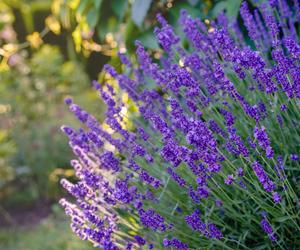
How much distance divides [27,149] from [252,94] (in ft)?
15.3

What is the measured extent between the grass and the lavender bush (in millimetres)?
2056

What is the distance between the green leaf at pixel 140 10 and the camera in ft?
9.18

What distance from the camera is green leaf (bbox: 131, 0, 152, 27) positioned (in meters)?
2.80

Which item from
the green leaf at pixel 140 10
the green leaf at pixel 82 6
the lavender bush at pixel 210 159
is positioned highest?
the green leaf at pixel 82 6

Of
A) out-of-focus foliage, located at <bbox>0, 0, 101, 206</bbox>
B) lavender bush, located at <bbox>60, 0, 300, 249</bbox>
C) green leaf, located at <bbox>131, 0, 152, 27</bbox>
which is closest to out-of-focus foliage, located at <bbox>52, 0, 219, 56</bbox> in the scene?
green leaf, located at <bbox>131, 0, 152, 27</bbox>

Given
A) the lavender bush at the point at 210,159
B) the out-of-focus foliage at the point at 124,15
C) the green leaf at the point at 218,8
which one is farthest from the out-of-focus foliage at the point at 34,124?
the lavender bush at the point at 210,159

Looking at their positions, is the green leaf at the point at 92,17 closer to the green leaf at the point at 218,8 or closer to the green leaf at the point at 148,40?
the green leaf at the point at 148,40

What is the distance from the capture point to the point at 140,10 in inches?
111

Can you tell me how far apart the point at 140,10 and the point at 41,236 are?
8.62 feet

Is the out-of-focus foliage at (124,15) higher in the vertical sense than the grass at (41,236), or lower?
higher

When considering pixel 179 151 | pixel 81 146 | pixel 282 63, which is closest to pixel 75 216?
pixel 81 146

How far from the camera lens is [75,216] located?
1.93 meters

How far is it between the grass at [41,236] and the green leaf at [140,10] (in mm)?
1854

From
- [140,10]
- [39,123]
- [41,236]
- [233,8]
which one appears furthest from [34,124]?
[233,8]
